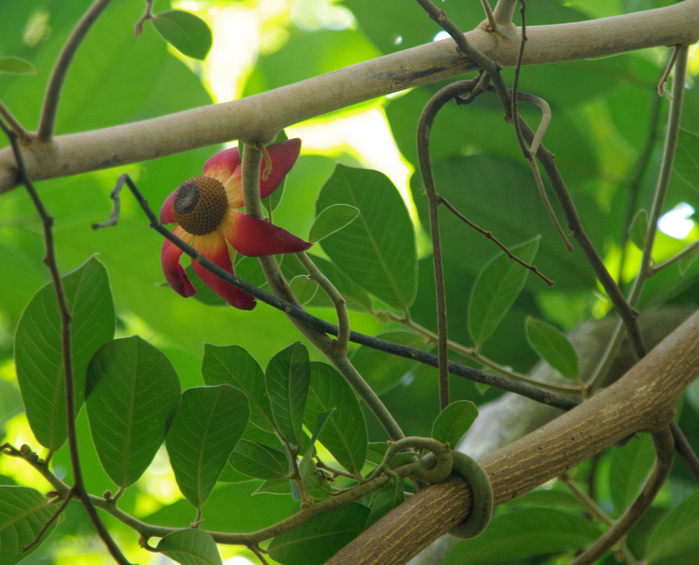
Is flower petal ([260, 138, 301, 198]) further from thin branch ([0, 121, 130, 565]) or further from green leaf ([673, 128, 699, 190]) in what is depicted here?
green leaf ([673, 128, 699, 190])

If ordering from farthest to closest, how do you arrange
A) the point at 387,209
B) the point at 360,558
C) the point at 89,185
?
the point at 89,185 → the point at 387,209 → the point at 360,558

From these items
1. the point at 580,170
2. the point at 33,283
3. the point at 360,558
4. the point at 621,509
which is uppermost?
the point at 580,170

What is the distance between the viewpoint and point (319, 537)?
36cm

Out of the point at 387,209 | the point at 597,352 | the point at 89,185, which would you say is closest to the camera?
the point at 387,209

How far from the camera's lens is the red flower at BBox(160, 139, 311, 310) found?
0.31 meters

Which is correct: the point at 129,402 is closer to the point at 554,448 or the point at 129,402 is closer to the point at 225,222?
the point at 225,222

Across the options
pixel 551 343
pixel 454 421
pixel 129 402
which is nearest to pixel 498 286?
pixel 551 343

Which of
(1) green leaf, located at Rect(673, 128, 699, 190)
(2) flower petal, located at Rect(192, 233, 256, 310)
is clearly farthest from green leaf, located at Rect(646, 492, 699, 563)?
(2) flower petal, located at Rect(192, 233, 256, 310)

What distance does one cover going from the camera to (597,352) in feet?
2.40

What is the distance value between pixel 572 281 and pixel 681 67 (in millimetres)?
384

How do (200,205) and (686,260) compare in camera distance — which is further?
(686,260)

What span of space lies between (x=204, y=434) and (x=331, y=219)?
5.3 inches

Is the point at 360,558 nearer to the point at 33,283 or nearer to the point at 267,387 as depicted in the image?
the point at 267,387

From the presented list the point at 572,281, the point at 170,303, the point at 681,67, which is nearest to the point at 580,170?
the point at 572,281
